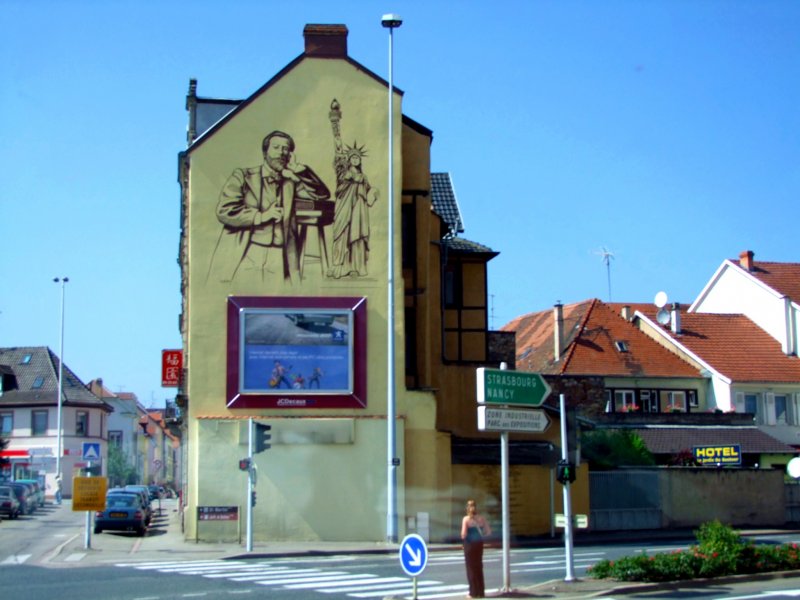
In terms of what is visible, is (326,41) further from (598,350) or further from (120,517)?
(598,350)

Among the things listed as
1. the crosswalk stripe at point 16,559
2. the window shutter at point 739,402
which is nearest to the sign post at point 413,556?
the crosswalk stripe at point 16,559

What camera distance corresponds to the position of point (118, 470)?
88.2 m

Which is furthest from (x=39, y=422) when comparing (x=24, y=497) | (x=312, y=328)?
(x=312, y=328)

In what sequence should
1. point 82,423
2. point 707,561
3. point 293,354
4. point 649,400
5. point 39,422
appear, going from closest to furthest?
point 707,561
point 293,354
point 649,400
point 39,422
point 82,423

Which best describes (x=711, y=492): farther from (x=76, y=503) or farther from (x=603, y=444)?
(x=76, y=503)

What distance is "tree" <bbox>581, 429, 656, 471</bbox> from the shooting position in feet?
125

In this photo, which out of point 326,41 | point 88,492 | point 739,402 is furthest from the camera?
point 739,402

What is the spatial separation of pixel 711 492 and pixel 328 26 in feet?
69.1

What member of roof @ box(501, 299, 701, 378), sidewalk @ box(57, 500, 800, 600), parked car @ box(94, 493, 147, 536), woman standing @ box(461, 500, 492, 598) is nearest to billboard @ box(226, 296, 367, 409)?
sidewalk @ box(57, 500, 800, 600)

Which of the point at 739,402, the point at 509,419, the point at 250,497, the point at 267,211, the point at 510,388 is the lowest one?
the point at 250,497

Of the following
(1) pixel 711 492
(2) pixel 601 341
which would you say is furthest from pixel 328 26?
(2) pixel 601 341

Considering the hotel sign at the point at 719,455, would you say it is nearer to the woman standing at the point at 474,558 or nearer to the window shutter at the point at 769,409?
the window shutter at the point at 769,409

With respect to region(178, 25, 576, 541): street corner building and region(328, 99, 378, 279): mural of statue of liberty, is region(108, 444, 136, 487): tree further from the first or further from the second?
region(328, 99, 378, 279): mural of statue of liberty

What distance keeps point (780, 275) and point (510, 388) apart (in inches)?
1858
